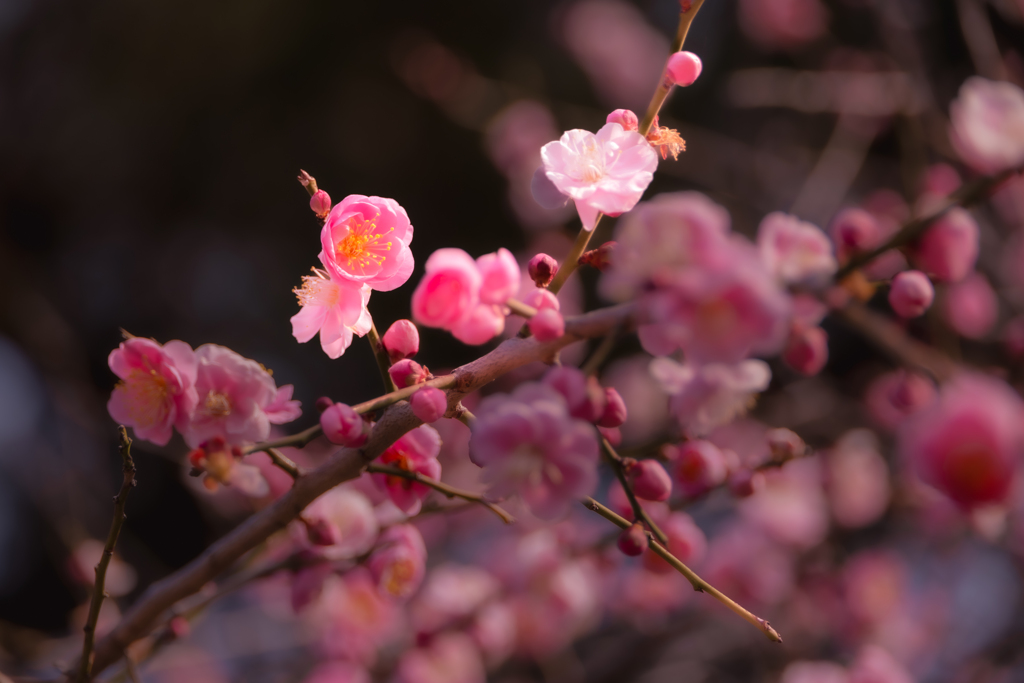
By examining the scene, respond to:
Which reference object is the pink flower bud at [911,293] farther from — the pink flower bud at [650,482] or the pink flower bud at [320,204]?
the pink flower bud at [320,204]

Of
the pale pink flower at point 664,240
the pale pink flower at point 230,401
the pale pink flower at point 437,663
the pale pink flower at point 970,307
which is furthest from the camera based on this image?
the pale pink flower at point 970,307

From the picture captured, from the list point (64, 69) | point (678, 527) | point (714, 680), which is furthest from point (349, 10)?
point (714, 680)

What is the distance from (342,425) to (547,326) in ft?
0.49

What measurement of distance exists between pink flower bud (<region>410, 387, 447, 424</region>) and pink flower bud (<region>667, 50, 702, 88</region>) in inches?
11.2

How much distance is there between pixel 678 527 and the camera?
0.75 meters

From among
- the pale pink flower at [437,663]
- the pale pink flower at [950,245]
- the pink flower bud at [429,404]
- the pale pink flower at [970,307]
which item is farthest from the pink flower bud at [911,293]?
the pale pink flower at [970,307]

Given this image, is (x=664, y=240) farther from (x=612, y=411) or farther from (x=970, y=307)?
(x=970, y=307)

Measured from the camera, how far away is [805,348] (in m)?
0.41

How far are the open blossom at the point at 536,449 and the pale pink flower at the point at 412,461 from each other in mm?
107

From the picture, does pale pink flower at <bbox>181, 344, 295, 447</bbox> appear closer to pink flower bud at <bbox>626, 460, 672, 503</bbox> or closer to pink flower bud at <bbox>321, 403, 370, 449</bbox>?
pink flower bud at <bbox>321, 403, 370, 449</bbox>

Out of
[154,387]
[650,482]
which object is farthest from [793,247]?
[154,387]

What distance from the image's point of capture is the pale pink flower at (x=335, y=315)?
411 mm

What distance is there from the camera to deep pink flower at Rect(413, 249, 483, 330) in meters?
0.35

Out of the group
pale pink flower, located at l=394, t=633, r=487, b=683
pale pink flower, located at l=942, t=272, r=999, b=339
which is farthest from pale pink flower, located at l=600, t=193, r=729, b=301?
pale pink flower, located at l=942, t=272, r=999, b=339
